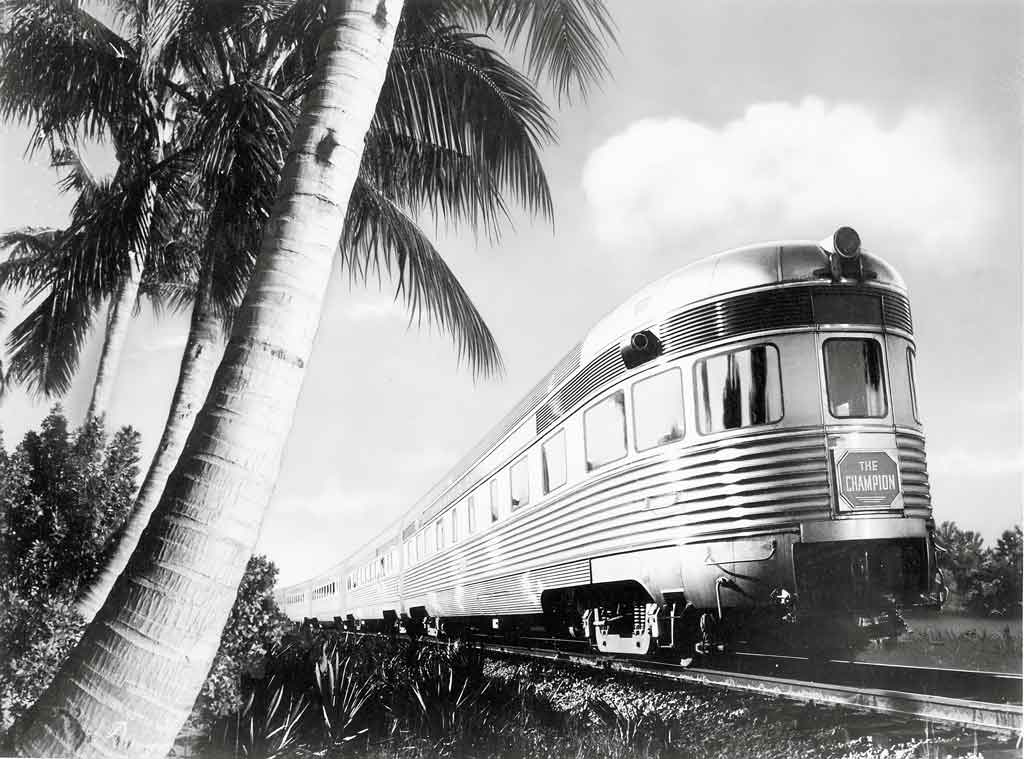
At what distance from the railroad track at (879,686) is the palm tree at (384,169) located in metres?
1.88

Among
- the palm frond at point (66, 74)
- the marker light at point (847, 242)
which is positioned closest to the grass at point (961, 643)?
the marker light at point (847, 242)

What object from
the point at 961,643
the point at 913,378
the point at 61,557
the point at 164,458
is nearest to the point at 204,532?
the point at 164,458

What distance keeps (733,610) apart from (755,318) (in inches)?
54.4

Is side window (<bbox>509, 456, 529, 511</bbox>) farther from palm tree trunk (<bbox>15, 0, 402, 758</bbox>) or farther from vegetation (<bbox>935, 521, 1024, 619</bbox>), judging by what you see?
palm tree trunk (<bbox>15, 0, 402, 758</bbox>)

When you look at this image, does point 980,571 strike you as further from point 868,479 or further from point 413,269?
point 413,269

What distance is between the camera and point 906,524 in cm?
366

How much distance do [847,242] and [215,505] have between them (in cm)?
300

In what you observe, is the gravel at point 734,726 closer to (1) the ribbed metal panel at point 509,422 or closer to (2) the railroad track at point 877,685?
(2) the railroad track at point 877,685

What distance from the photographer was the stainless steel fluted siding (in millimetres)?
3662

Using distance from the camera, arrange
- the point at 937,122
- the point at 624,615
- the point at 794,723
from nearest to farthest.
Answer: the point at 794,723 → the point at 937,122 → the point at 624,615

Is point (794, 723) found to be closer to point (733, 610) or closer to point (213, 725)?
point (733, 610)

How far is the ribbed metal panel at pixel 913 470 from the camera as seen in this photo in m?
3.67

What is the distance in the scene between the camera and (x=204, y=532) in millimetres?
2531

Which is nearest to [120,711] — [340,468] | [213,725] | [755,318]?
[213,725]
